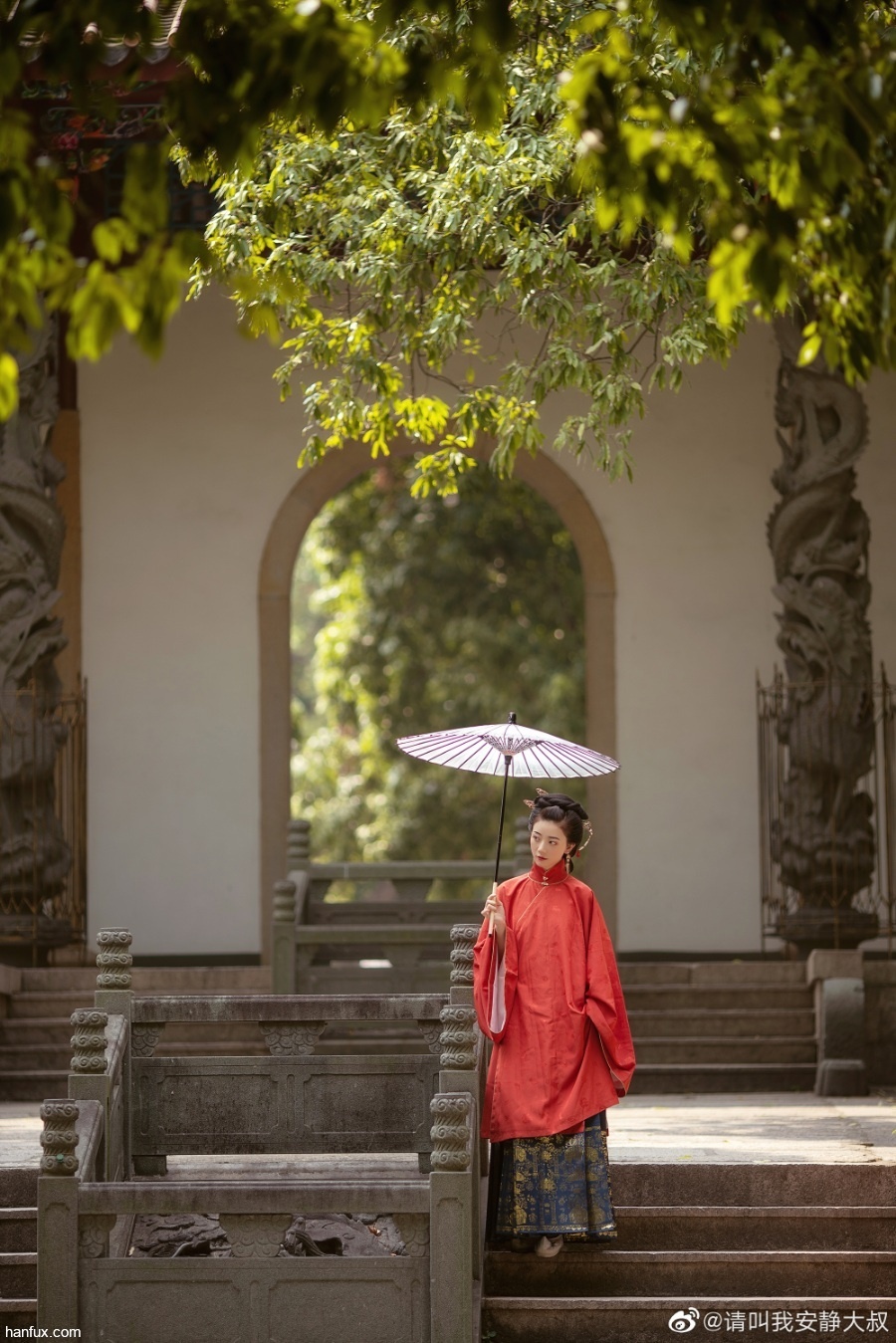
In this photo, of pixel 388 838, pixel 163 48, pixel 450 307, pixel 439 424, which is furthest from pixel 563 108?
pixel 388 838

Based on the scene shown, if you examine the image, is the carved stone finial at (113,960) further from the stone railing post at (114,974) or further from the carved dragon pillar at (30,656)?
the carved dragon pillar at (30,656)

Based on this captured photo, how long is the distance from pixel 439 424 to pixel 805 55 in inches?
176

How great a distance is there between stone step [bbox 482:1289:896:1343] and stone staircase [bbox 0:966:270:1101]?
4.02m

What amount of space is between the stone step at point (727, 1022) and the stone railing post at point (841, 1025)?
0.29 meters

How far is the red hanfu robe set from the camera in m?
6.18

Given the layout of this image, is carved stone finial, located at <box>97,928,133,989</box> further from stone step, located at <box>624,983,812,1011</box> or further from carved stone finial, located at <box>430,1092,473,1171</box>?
stone step, located at <box>624,983,812,1011</box>

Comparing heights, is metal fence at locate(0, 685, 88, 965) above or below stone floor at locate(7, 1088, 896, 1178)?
above

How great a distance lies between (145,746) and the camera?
1205 centimetres

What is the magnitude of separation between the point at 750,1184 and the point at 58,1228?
2.82 meters

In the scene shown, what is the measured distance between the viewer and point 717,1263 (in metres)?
6.30

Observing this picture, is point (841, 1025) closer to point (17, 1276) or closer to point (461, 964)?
point (461, 964)

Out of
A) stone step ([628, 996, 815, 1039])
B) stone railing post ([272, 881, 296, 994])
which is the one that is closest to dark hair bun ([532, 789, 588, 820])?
stone railing post ([272, 881, 296, 994])

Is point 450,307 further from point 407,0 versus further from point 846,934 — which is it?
point 846,934

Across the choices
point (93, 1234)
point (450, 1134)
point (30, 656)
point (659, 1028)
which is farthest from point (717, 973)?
point (93, 1234)
